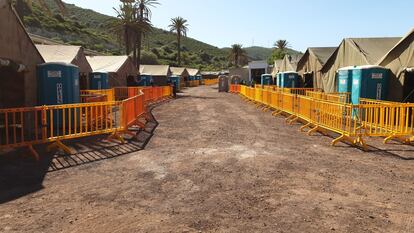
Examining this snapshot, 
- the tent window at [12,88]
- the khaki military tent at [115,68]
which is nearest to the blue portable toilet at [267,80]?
the khaki military tent at [115,68]

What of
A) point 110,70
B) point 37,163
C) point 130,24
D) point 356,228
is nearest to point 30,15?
point 130,24

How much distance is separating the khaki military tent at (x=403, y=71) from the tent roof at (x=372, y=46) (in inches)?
96.0

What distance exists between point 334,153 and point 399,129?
9.80 ft

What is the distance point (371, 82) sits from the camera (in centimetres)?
1572

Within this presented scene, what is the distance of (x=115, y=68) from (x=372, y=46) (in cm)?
2165

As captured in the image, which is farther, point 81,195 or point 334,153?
point 334,153

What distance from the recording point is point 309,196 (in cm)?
624

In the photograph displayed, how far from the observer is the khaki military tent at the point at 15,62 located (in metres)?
11.0

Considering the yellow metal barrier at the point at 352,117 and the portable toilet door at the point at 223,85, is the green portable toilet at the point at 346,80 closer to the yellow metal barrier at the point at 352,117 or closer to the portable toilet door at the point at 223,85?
the yellow metal barrier at the point at 352,117

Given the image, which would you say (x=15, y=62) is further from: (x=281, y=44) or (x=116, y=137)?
(x=281, y=44)

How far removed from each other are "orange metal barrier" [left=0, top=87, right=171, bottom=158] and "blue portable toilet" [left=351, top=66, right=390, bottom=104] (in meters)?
9.68

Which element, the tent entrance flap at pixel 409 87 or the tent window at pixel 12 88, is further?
the tent entrance flap at pixel 409 87

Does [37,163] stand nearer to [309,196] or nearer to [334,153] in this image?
[309,196]

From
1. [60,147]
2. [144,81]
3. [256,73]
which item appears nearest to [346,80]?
[60,147]
